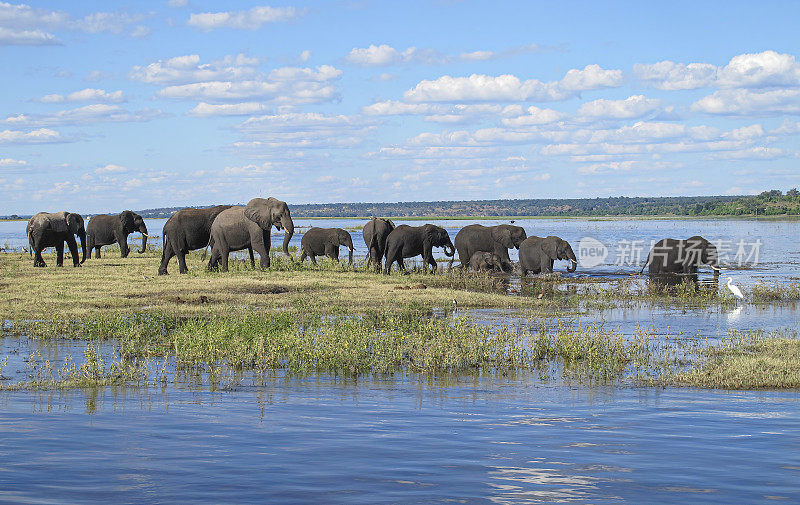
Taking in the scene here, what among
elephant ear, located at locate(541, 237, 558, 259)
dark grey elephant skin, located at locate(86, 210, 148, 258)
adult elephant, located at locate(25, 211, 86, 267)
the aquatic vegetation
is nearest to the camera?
the aquatic vegetation

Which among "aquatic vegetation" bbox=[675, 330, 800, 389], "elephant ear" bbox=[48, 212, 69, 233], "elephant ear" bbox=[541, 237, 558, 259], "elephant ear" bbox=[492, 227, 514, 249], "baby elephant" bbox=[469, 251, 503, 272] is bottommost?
"aquatic vegetation" bbox=[675, 330, 800, 389]

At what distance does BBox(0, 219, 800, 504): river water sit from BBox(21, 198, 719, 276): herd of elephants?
14466 millimetres

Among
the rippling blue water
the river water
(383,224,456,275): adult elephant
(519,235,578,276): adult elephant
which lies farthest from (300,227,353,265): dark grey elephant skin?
the rippling blue water

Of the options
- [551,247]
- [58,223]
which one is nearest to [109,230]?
[58,223]

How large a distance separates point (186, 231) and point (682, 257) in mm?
15884

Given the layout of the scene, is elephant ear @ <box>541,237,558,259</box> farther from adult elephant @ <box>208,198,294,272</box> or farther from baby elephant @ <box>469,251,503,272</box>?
adult elephant @ <box>208,198,294,272</box>

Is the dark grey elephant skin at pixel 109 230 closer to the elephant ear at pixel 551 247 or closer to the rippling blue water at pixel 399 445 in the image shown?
the elephant ear at pixel 551 247

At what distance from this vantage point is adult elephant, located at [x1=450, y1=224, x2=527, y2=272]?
103ft

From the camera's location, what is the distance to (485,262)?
3048 cm

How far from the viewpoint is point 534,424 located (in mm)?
8984

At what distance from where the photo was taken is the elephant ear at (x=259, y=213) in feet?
85.5

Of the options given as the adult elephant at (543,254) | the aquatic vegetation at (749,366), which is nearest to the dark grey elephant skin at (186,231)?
the adult elephant at (543,254)

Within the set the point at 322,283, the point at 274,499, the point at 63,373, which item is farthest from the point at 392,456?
the point at 322,283

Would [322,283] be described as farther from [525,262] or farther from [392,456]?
[392,456]
